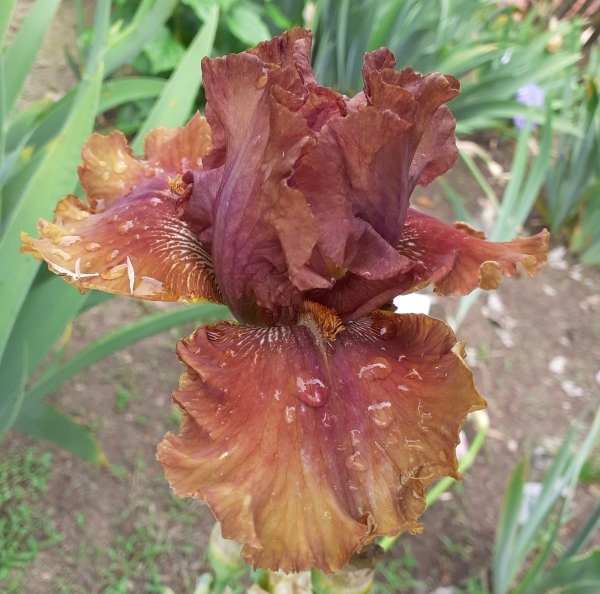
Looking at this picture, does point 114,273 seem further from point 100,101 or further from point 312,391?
point 100,101

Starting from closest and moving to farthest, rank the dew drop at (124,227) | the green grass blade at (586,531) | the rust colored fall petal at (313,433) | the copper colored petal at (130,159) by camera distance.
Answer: the rust colored fall petal at (313,433) < the dew drop at (124,227) < the copper colored petal at (130,159) < the green grass blade at (586,531)

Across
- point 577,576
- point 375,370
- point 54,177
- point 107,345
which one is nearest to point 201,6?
point 54,177

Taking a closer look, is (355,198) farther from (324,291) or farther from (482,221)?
(482,221)

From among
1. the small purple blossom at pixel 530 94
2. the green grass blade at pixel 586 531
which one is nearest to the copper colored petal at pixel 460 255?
the green grass blade at pixel 586 531

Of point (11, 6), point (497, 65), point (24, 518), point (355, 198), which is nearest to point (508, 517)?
point (355, 198)

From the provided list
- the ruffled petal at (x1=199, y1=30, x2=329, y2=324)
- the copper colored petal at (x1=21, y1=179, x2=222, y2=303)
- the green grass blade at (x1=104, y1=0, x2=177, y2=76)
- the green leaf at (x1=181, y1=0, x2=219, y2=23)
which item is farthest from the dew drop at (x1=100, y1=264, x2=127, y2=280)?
the green leaf at (x1=181, y1=0, x2=219, y2=23)

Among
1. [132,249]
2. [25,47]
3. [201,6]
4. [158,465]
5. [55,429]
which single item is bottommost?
[158,465]

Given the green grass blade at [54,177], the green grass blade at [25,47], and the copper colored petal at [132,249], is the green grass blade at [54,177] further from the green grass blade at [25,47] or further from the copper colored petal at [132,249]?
the green grass blade at [25,47]
